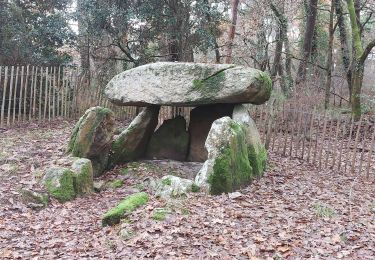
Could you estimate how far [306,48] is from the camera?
646 inches

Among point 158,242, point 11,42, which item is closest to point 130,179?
point 158,242

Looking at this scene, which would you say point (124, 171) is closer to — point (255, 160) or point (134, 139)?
point (134, 139)

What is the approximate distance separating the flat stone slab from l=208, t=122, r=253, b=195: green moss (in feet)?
3.08

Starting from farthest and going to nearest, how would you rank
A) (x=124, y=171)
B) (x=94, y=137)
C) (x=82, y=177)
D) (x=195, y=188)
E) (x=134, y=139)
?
(x=134, y=139) < (x=124, y=171) < (x=94, y=137) < (x=82, y=177) < (x=195, y=188)

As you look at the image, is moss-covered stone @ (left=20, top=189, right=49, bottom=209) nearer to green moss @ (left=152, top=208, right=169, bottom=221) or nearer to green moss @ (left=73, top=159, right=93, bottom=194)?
green moss @ (left=73, top=159, right=93, bottom=194)

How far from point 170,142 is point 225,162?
322cm

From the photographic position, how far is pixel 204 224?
516cm

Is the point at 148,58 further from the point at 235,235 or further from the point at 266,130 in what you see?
the point at 235,235

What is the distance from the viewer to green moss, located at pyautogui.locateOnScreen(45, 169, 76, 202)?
6723 millimetres

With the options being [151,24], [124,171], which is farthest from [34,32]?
[124,171]

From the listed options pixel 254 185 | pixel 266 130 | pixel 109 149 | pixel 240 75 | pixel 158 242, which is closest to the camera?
pixel 158 242

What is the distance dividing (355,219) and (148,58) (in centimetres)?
1016

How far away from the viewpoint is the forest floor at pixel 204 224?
4.64 metres

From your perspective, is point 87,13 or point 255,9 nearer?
point 87,13
